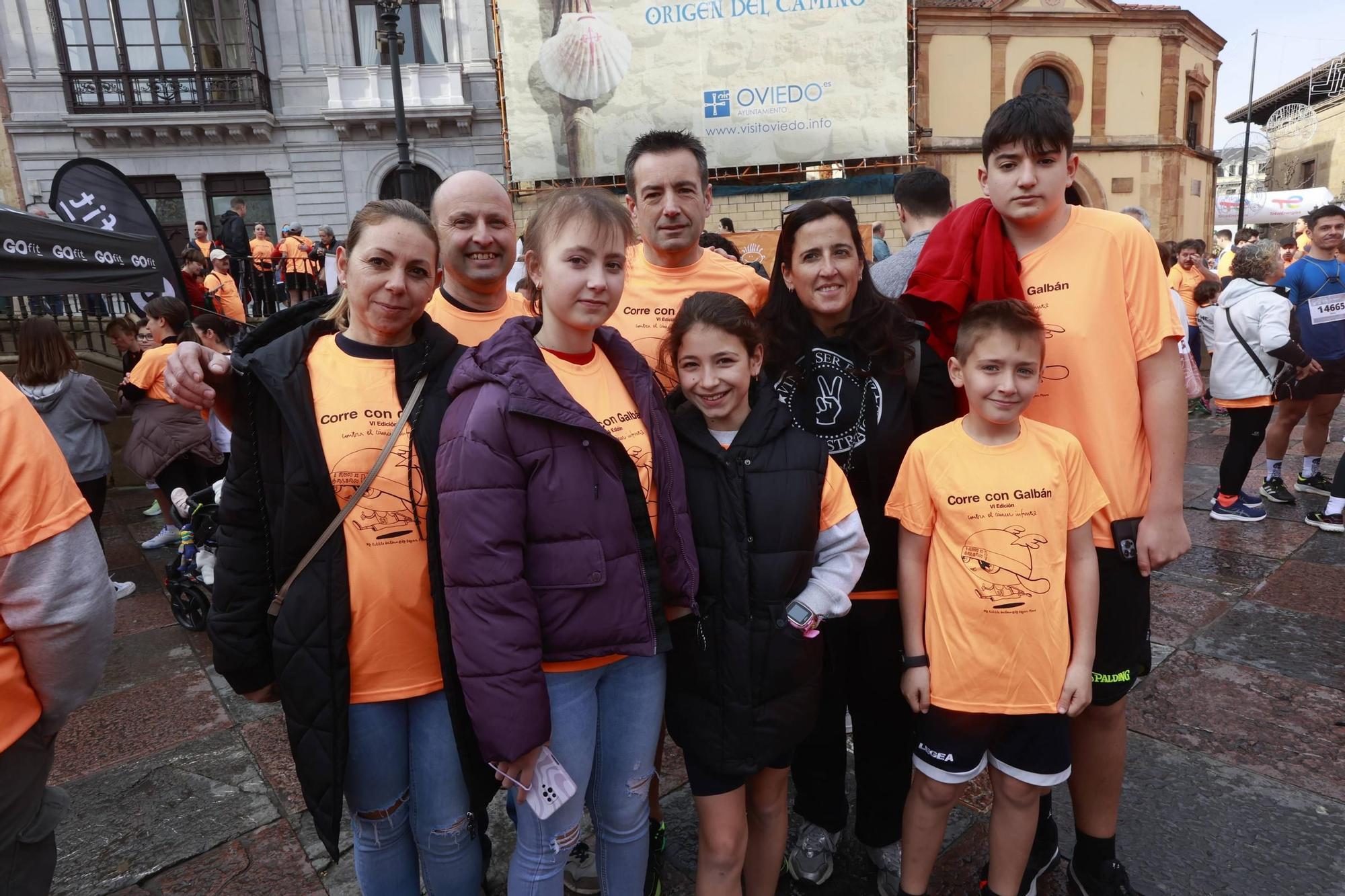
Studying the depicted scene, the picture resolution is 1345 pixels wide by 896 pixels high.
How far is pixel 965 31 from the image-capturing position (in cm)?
2272

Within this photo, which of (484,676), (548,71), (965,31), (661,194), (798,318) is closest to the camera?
(484,676)

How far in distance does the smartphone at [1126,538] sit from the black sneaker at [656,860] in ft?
5.42

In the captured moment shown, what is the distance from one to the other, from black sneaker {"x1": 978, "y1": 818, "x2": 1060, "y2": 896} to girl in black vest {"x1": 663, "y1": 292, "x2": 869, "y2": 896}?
87 centimetres

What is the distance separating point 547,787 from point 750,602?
2.13 ft

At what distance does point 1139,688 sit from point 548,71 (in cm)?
1804

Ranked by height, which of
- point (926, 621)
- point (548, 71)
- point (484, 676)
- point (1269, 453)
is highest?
point (548, 71)

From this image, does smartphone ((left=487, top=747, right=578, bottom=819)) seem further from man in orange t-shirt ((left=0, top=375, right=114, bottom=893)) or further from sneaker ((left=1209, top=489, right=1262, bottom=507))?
sneaker ((left=1209, top=489, right=1262, bottom=507))

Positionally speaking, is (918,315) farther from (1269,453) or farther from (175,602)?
(1269,453)

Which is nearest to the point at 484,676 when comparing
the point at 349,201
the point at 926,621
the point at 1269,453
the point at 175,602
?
the point at 926,621

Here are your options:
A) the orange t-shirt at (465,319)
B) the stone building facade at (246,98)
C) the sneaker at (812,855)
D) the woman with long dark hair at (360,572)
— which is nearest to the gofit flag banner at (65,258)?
the orange t-shirt at (465,319)

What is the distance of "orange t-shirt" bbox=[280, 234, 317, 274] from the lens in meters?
13.8

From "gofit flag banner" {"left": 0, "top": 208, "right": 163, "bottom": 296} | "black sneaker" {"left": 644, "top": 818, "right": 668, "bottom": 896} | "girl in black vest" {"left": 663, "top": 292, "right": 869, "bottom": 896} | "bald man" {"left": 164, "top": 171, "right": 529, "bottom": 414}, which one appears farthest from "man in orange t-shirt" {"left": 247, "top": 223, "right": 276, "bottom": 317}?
"girl in black vest" {"left": 663, "top": 292, "right": 869, "bottom": 896}

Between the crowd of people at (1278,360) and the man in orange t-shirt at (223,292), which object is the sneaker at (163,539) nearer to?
the man in orange t-shirt at (223,292)

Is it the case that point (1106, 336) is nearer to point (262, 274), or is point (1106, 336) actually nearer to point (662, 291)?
point (662, 291)
